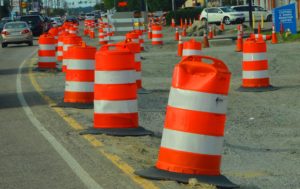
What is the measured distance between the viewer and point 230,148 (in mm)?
9219

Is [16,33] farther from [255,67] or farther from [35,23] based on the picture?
[255,67]

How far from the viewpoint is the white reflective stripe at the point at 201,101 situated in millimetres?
6594

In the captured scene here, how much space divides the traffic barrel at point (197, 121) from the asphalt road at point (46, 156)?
0.58 metres

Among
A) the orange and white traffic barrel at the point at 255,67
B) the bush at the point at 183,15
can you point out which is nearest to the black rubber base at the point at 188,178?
the orange and white traffic barrel at the point at 255,67

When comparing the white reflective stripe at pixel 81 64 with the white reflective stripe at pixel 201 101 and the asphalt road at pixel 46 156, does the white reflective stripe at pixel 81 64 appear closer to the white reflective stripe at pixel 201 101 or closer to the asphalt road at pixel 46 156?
the asphalt road at pixel 46 156

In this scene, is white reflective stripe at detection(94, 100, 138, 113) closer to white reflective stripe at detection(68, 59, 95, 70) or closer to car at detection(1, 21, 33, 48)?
white reflective stripe at detection(68, 59, 95, 70)

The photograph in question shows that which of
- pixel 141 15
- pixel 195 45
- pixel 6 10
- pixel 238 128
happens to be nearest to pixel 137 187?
pixel 238 128

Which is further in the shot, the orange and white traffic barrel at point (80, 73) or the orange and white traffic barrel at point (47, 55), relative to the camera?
the orange and white traffic barrel at point (47, 55)

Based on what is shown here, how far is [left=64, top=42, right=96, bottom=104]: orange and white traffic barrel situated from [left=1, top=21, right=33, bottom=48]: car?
95.0 feet

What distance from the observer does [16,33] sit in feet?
136

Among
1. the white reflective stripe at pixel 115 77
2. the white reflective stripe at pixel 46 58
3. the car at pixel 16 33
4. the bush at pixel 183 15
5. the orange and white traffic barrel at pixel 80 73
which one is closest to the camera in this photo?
the white reflective stripe at pixel 115 77

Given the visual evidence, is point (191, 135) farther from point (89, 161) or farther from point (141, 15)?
point (141, 15)

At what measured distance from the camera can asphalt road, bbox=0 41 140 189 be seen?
7191mm

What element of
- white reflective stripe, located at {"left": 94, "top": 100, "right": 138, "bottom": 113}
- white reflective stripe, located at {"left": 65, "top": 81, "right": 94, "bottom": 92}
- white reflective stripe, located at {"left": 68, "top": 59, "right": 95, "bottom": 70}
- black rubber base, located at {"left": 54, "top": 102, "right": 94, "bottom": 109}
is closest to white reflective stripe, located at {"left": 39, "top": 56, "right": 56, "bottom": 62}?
black rubber base, located at {"left": 54, "top": 102, "right": 94, "bottom": 109}
